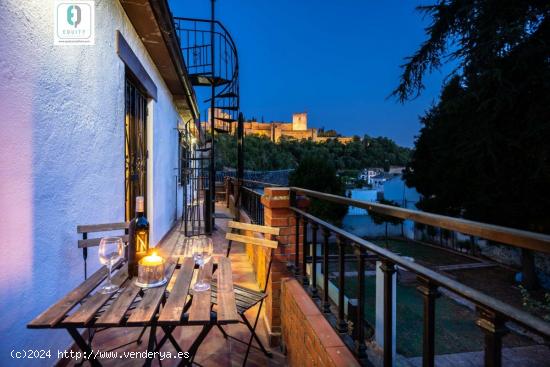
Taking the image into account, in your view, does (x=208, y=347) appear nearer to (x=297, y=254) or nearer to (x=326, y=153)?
(x=297, y=254)

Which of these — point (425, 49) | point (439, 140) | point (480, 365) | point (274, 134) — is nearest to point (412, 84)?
point (425, 49)

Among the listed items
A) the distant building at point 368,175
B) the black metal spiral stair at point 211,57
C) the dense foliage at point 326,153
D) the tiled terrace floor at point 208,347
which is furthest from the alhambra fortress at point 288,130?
the tiled terrace floor at point 208,347

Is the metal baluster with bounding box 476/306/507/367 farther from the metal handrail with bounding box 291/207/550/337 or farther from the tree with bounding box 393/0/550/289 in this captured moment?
the tree with bounding box 393/0/550/289

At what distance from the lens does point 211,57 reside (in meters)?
6.55

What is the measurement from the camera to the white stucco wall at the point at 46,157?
1565 mm

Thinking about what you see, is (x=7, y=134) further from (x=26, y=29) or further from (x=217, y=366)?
(x=217, y=366)

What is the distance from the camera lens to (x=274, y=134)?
69500mm

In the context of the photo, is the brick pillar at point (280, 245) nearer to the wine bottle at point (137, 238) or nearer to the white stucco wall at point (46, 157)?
the wine bottle at point (137, 238)

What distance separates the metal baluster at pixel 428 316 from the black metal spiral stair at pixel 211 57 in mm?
6334

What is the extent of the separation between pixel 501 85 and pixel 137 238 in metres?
8.37

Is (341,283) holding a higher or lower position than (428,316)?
lower

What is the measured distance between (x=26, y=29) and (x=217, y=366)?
7.52ft

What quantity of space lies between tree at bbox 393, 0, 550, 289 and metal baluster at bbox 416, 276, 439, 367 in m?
7.34

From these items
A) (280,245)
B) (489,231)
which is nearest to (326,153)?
(280,245)
